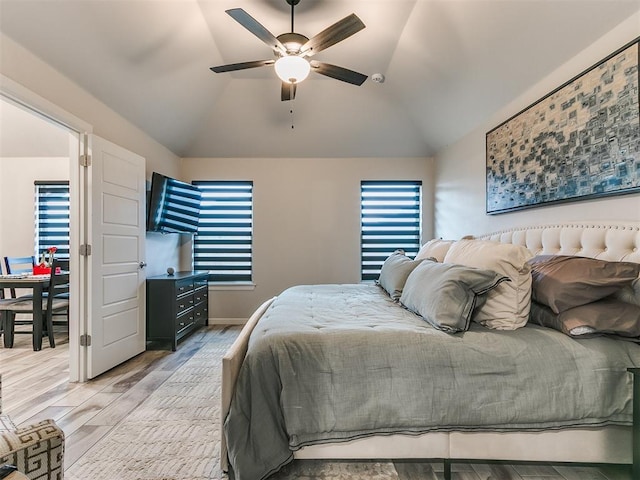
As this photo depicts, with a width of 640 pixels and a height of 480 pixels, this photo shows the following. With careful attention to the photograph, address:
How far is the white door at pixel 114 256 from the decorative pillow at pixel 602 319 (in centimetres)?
342

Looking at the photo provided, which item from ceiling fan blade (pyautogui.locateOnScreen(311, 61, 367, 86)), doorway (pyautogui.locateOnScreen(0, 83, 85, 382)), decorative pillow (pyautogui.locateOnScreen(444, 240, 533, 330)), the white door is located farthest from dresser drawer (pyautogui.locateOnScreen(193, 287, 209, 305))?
decorative pillow (pyautogui.locateOnScreen(444, 240, 533, 330))

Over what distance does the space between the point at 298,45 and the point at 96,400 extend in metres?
3.07

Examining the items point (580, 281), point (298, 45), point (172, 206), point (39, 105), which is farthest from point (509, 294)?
point (172, 206)

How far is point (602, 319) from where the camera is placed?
1533 millimetres

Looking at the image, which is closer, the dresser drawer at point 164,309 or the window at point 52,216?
the dresser drawer at point 164,309

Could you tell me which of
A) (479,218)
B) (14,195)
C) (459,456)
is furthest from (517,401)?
(14,195)

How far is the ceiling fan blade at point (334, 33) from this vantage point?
2.06 meters

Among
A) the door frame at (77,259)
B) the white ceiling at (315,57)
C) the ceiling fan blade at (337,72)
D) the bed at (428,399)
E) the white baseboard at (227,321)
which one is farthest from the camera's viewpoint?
the white baseboard at (227,321)

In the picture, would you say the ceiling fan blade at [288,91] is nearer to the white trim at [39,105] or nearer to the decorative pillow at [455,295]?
the white trim at [39,105]

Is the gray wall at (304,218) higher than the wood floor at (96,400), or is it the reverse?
the gray wall at (304,218)

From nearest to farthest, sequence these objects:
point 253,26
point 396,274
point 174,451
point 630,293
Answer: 1. point 630,293
2. point 174,451
3. point 253,26
4. point 396,274

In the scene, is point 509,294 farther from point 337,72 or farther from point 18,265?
A: point 18,265

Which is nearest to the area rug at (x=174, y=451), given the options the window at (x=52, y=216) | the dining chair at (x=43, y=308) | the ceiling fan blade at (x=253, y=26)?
the dining chair at (x=43, y=308)

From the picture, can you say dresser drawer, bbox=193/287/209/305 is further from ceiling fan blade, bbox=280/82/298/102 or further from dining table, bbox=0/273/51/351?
ceiling fan blade, bbox=280/82/298/102
